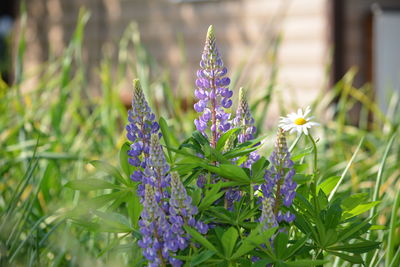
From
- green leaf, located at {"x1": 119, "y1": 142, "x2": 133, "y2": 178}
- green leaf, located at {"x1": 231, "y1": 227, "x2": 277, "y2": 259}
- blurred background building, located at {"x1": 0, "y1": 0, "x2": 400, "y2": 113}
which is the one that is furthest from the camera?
blurred background building, located at {"x1": 0, "y1": 0, "x2": 400, "y2": 113}

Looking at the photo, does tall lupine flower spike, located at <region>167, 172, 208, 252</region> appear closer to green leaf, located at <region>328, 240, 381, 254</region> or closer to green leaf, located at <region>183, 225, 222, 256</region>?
green leaf, located at <region>183, 225, 222, 256</region>

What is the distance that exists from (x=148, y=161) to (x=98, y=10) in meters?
7.25

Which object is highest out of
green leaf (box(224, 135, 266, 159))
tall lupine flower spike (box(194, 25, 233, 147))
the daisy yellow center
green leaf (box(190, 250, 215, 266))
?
tall lupine flower spike (box(194, 25, 233, 147))

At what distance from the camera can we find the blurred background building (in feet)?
19.3

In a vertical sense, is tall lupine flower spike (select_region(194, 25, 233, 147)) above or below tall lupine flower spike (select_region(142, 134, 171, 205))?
above

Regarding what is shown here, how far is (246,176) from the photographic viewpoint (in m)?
0.83

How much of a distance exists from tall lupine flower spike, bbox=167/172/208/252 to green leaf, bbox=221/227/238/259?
4 cm

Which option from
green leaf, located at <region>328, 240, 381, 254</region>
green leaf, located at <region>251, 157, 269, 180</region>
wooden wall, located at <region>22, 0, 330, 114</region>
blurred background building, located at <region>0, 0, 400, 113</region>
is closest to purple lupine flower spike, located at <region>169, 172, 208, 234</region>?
green leaf, located at <region>251, 157, 269, 180</region>

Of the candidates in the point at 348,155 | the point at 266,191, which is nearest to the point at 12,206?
the point at 266,191

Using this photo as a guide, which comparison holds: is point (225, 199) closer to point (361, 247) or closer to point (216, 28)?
point (361, 247)

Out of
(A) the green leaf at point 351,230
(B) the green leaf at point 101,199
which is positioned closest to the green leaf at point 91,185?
(B) the green leaf at point 101,199

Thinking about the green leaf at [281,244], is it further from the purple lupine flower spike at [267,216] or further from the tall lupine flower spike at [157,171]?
the tall lupine flower spike at [157,171]

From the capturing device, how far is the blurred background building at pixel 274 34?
5.89 meters

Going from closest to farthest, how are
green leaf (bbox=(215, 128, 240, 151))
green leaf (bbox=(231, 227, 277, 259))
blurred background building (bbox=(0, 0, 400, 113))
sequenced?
green leaf (bbox=(231, 227, 277, 259)) → green leaf (bbox=(215, 128, 240, 151)) → blurred background building (bbox=(0, 0, 400, 113))
